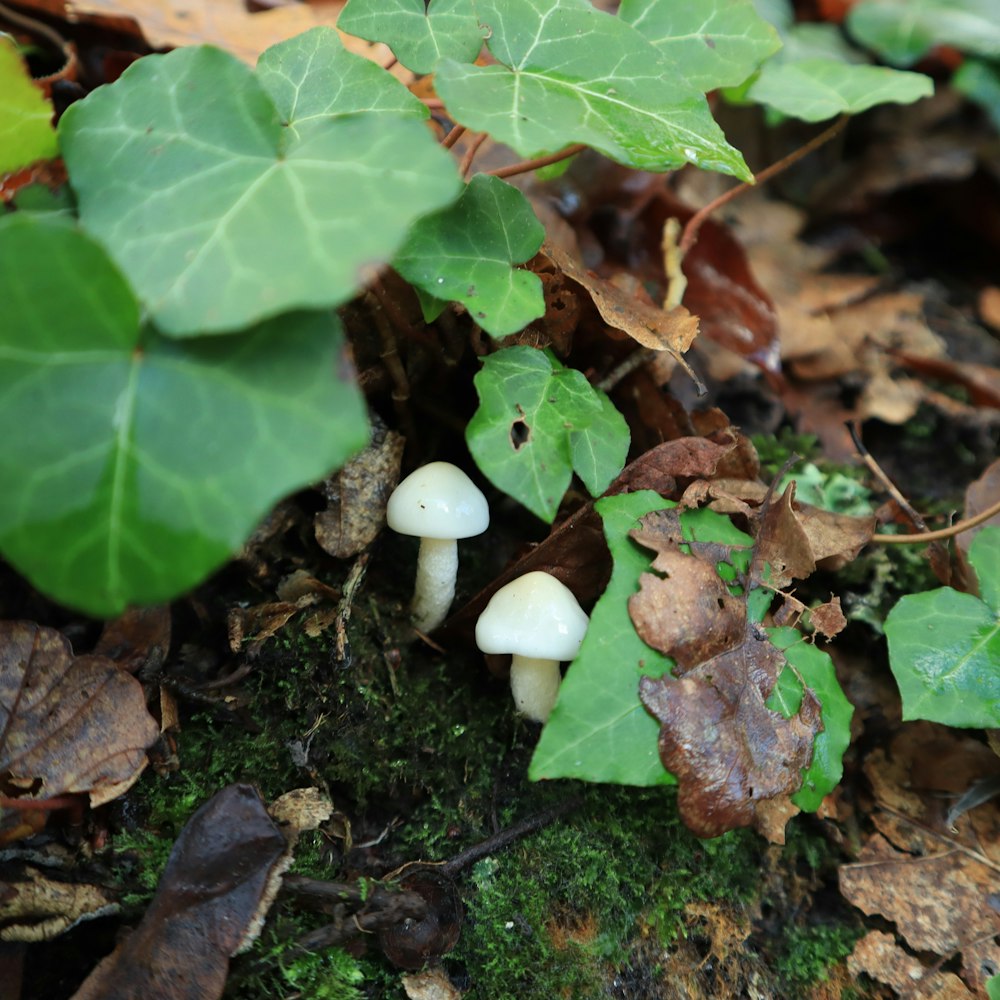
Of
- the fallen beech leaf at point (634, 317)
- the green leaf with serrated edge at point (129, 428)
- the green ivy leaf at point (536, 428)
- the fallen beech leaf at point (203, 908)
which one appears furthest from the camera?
the fallen beech leaf at point (634, 317)

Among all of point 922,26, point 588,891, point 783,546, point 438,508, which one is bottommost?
point 588,891

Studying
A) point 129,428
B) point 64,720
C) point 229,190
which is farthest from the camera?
point 64,720

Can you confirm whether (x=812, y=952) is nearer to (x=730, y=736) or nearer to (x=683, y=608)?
(x=730, y=736)

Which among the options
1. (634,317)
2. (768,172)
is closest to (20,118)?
(634,317)

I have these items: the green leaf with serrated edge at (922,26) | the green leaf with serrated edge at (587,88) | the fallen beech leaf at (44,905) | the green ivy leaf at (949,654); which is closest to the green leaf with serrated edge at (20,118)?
the green leaf with serrated edge at (587,88)

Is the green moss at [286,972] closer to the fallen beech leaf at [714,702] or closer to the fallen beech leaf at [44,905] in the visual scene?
the fallen beech leaf at [44,905]

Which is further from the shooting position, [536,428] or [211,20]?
[211,20]

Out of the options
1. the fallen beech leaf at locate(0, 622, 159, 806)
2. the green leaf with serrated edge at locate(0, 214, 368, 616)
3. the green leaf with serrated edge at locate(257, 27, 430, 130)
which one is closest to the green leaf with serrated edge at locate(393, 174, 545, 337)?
the green leaf with serrated edge at locate(257, 27, 430, 130)
